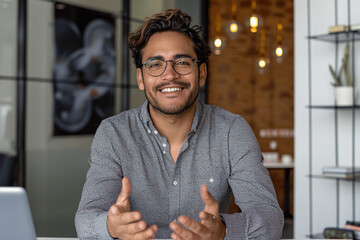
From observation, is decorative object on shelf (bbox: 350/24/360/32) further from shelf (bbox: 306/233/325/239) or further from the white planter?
shelf (bbox: 306/233/325/239)

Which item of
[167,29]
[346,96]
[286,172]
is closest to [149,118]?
[167,29]

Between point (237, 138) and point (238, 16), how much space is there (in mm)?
4783

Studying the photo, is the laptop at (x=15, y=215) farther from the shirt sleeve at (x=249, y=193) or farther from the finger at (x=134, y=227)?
the shirt sleeve at (x=249, y=193)

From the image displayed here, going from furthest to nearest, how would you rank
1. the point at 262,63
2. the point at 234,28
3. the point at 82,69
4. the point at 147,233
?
1. the point at 262,63
2. the point at 234,28
3. the point at 82,69
4. the point at 147,233

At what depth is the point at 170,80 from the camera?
1.66 m

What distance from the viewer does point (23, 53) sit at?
3545 millimetres

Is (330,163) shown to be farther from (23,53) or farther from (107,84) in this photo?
(23,53)

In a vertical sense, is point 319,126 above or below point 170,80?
below

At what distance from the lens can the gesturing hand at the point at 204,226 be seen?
1.09m

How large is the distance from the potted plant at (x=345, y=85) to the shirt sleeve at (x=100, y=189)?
2.27 meters

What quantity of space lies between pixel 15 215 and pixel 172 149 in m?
0.70

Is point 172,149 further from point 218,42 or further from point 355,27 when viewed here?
point 218,42

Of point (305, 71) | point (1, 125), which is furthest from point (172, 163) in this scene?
point (305, 71)

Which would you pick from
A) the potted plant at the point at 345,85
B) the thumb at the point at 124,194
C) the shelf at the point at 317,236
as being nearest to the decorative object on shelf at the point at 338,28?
the potted plant at the point at 345,85
